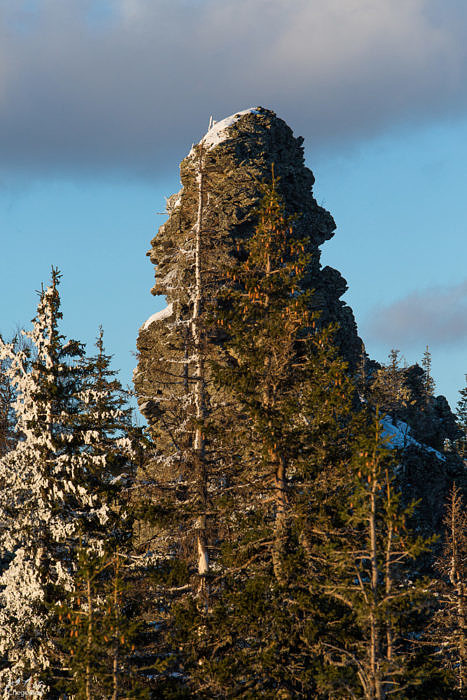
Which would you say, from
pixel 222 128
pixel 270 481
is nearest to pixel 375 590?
pixel 270 481

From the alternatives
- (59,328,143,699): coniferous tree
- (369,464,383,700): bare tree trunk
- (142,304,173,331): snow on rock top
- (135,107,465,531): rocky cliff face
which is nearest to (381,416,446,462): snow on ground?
(135,107,465,531): rocky cliff face

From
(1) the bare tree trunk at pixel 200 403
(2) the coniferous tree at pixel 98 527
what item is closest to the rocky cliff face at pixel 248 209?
(1) the bare tree trunk at pixel 200 403

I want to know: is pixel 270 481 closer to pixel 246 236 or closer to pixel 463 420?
pixel 246 236

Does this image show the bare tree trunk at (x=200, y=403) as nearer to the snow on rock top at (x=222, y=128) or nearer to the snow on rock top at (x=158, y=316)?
the snow on rock top at (x=158, y=316)

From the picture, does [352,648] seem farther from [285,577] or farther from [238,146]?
[238,146]

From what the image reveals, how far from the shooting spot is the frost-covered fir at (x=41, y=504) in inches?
795

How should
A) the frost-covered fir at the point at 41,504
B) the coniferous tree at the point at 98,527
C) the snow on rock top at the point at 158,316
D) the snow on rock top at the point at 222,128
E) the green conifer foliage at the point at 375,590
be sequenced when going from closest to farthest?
the green conifer foliage at the point at 375,590
the coniferous tree at the point at 98,527
the frost-covered fir at the point at 41,504
the snow on rock top at the point at 158,316
the snow on rock top at the point at 222,128

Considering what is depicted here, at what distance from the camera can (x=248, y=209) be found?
1796 inches

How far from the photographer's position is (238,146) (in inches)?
1884

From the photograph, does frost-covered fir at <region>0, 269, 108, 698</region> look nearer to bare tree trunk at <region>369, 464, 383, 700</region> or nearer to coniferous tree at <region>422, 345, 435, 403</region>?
bare tree trunk at <region>369, 464, 383, 700</region>

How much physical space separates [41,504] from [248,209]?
2831 cm

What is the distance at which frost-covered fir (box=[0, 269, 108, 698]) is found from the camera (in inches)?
795

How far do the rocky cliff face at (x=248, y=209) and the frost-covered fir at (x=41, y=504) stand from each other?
16.3 m

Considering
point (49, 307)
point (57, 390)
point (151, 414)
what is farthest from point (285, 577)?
point (151, 414)
